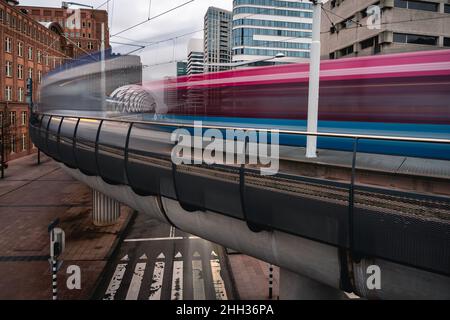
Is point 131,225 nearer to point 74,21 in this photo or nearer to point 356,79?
point 356,79

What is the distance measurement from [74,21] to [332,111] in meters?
96.7

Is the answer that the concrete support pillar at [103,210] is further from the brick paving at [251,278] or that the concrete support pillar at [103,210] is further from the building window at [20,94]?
the building window at [20,94]

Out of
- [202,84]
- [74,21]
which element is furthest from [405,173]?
[74,21]

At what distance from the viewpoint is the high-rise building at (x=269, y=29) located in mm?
85125

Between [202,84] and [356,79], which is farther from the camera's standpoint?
[202,84]

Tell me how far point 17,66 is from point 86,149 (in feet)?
138

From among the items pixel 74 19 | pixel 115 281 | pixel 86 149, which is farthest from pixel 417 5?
pixel 74 19

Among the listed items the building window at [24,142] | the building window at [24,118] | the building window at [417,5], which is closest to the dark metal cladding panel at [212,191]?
the building window at [417,5]

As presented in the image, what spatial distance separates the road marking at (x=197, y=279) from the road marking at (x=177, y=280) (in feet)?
1.71

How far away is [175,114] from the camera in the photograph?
17203 mm

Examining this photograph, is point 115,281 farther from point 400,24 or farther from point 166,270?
point 400,24

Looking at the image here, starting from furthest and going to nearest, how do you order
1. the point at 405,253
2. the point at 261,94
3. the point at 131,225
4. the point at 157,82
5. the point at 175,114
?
the point at 131,225 → the point at 157,82 → the point at 175,114 → the point at 261,94 → the point at 405,253

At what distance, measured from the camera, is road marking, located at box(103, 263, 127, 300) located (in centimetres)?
1328
